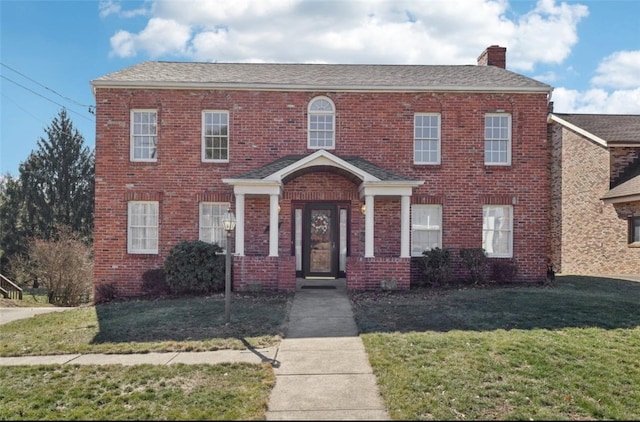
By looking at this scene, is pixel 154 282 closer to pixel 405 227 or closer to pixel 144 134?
pixel 144 134

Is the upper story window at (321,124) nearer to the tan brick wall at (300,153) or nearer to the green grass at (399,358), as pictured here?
the tan brick wall at (300,153)

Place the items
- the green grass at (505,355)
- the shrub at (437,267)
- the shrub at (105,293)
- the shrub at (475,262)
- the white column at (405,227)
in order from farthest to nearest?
1. the shrub at (475,262)
2. the shrub at (105,293)
3. the shrub at (437,267)
4. the white column at (405,227)
5. the green grass at (505,355)

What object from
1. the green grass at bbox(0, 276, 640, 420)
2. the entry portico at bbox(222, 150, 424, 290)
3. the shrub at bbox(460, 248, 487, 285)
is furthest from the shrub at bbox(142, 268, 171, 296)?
the shrub at bbox(460, 248, 487, 285)

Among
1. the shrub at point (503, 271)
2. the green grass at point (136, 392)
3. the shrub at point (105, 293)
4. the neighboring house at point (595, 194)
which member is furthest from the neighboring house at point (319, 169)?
the green grass at point (136, 392)

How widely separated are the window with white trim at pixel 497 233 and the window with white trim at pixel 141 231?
33.7 ft

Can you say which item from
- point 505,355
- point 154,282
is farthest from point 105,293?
point 505,355

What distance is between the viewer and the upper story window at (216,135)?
574 inches

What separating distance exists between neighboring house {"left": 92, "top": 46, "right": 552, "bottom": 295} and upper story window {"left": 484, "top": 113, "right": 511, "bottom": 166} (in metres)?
0.03

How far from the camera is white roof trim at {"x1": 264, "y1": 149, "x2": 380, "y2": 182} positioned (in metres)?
13.0

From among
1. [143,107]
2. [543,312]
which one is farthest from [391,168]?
[143,107]

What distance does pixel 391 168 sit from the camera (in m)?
14.6

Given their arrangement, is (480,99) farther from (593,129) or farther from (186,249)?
(186,249)

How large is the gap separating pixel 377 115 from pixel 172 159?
257 inches

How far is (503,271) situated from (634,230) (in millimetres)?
6935
